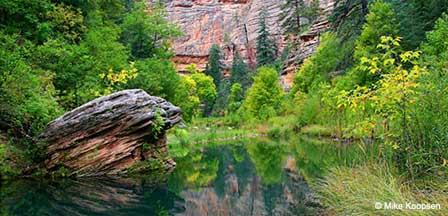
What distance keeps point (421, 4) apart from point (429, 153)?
64.2ft

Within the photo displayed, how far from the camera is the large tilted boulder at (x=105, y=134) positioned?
400 inches

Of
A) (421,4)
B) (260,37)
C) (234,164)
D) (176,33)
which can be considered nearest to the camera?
(234,164)

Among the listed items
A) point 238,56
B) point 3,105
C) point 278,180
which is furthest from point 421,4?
point 238,56

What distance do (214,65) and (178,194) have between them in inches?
2111

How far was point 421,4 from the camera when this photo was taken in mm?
22016

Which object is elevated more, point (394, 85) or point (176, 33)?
point (176, 33)

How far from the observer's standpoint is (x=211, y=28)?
64938 mm

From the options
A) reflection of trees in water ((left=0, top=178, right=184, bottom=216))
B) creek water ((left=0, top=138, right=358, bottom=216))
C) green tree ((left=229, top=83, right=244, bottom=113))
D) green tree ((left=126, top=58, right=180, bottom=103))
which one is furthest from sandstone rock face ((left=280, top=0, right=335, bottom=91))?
reflection of trees in water ((left=0, top=178, right=184, bottom=216))

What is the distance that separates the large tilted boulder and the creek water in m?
0.60

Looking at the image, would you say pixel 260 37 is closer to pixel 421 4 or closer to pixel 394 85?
pixel 421 4

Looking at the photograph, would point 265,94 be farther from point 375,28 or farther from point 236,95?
point 375,28

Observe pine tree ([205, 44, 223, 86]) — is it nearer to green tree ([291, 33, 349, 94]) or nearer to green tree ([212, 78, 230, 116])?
green tree ([212, 78, 230, 116])

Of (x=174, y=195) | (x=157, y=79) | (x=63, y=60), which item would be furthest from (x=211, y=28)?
(x=174, y=195)

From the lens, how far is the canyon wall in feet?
211
